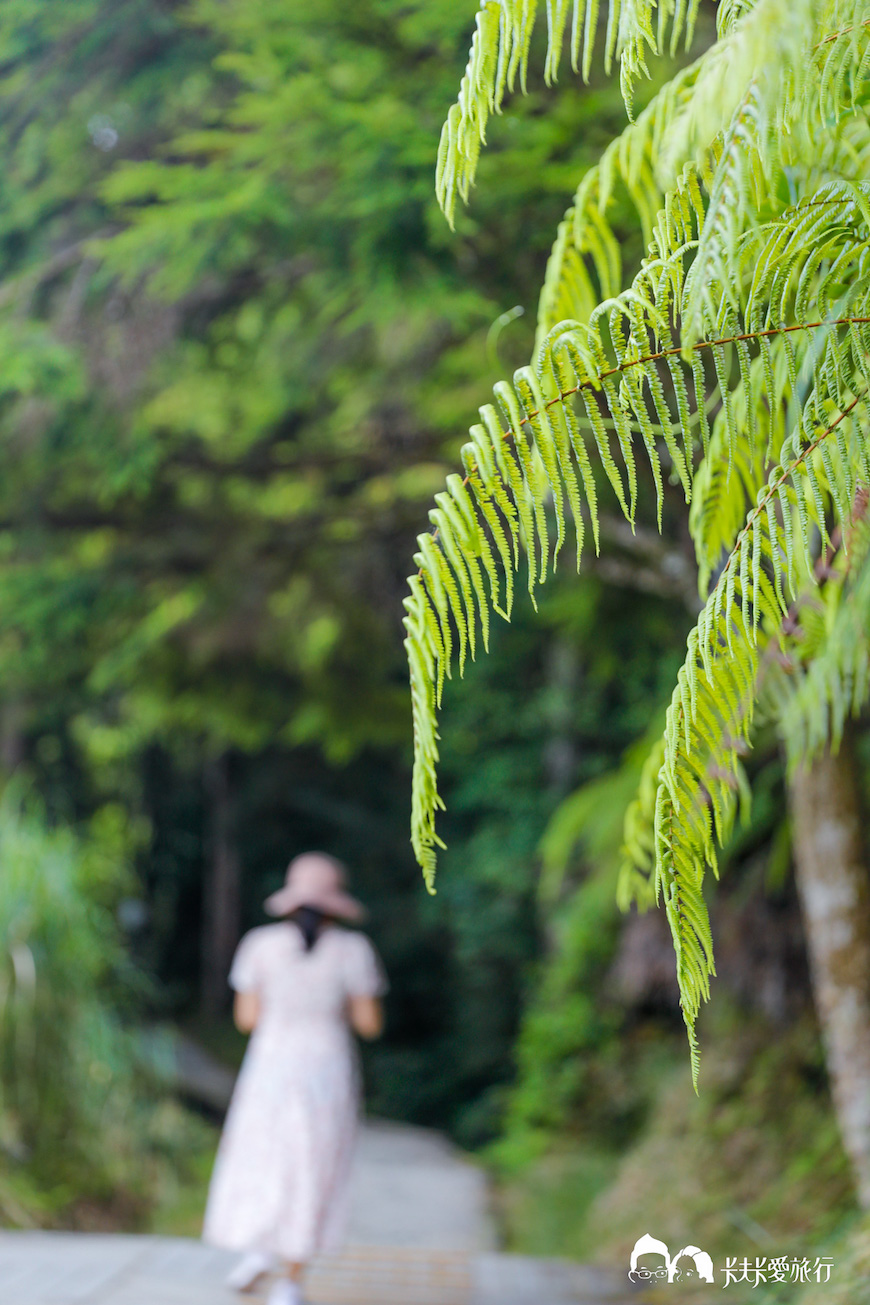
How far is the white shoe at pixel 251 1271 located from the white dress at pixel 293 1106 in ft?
0.41

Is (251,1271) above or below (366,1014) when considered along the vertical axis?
below

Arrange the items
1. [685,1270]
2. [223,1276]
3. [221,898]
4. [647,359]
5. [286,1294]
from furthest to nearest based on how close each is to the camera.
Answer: [221,898] < [685,1270] < [223,1276] < [286,1294] < [647,359]

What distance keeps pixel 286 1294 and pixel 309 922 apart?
1.02m

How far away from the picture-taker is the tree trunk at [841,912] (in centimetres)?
315

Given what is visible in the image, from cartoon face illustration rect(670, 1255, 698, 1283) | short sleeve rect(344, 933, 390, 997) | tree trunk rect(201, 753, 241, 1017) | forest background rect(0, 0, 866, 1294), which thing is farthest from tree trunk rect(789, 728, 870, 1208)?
tree trunk rect(201, 753, 241, 1017)

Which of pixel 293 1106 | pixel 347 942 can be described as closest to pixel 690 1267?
pixel 293 1106

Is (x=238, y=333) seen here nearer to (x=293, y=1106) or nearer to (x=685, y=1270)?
(x=293, y=1106)

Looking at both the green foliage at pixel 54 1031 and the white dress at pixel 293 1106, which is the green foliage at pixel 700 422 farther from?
the green foliage at pixel 54 1031

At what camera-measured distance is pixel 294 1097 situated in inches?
128

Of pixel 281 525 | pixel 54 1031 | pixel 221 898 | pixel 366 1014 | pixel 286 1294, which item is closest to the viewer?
pixel 286 1294

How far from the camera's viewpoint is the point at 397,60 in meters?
3.33

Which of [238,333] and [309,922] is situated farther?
[238,333]

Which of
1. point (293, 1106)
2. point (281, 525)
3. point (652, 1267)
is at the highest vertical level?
point (281, 525)

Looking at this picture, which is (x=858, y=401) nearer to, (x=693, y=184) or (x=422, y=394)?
(x=693, y=184)
